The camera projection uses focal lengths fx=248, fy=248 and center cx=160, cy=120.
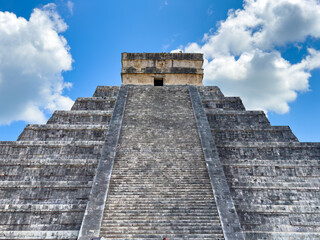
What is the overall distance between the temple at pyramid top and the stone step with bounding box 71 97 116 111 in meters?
3.08

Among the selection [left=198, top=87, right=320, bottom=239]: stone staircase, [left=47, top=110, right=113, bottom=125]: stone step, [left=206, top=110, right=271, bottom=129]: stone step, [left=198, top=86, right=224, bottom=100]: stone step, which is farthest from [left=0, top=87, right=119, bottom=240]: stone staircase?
[left=198, top=86, right=224, bottom=100]: stone step

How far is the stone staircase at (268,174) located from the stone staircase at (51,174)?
16.2 ft

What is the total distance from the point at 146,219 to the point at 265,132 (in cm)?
657

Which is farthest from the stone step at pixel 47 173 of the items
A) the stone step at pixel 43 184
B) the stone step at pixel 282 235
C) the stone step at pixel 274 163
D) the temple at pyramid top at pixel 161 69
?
the temple at pyramid top at pixel 161 69

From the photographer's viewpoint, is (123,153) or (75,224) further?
(123,153)

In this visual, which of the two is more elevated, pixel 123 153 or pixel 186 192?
pixel 123 153

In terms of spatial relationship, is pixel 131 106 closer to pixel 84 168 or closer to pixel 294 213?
pixel 84 168

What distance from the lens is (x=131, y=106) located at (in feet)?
40.1

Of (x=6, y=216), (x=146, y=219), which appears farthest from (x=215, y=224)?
(x=6, y=216)

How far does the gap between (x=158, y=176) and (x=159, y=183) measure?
30 centimetres

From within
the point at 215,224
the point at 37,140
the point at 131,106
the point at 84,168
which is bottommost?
the point at 215,224

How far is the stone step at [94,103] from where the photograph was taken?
12133 millimetres

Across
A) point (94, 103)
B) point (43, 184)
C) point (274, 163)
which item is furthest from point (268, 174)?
point (94, 103)

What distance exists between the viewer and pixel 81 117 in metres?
11.2
